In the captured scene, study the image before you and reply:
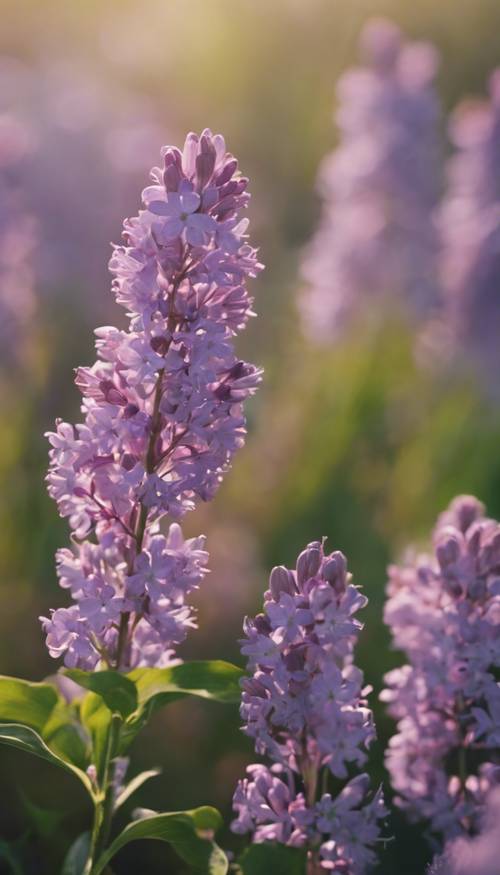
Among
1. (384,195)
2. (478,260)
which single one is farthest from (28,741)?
(384,195)

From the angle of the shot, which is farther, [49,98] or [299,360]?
[49,98]

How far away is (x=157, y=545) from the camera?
1.72 metres

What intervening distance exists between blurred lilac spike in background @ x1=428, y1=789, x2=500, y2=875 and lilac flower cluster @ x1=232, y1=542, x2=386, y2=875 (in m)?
0.14

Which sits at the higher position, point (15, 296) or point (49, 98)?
point (49, 98)

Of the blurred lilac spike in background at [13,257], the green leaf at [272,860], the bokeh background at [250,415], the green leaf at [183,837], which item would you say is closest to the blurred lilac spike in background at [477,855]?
the green leaf at [272,860]

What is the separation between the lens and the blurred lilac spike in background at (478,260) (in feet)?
14.3

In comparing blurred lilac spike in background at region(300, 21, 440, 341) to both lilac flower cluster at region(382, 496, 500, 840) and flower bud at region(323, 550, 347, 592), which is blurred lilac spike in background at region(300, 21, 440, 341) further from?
flower bud at region(323, 550, 347, 592)

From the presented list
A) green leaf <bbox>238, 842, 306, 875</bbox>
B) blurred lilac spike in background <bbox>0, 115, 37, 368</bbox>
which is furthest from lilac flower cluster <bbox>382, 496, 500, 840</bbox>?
blurred lilac spike in background <bbox>0, 115, 37, 368</bbox>

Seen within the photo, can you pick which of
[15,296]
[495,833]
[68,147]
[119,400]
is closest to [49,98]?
[68,147]

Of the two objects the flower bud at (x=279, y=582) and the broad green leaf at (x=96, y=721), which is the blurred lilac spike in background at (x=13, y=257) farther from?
the flower bud at (x=279, y=582)

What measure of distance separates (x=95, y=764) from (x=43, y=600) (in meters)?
1.82

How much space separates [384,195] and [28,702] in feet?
10.9

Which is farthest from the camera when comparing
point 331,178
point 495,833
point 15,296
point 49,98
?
point 49,98

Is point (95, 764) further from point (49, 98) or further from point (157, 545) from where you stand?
point (49, 98)
